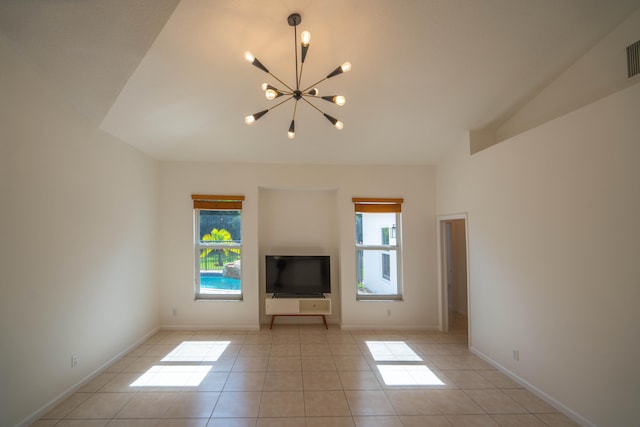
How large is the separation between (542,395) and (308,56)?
13.1ft

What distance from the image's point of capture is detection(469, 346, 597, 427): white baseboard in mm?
2539

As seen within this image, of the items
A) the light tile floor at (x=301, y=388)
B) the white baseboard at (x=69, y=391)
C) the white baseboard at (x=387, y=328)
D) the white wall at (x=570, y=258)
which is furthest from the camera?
the white baseboard at (x=387, y=328)

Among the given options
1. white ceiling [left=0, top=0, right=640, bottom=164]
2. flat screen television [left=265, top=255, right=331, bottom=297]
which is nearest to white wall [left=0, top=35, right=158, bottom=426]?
white ceiling [left=0, top=0, right=640, bottom=164]

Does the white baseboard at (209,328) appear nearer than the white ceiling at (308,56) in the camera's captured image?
No

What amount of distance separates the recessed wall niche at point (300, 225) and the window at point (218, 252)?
461 millimetres

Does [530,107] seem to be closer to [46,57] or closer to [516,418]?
[516,418]

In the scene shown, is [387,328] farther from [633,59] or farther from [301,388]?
[633,59]

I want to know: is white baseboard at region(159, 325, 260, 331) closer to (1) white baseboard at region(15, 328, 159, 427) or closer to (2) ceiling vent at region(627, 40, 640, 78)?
(1) white baseboard at region(15, 328, 159, 427)

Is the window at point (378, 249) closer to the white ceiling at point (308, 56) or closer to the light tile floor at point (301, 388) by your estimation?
the light tile floor at point (301, 388)

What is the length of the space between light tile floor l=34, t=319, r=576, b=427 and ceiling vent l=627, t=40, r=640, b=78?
3075 mm

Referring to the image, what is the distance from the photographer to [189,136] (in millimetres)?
4215

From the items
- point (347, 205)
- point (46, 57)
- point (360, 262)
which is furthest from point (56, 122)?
point (360, 262)

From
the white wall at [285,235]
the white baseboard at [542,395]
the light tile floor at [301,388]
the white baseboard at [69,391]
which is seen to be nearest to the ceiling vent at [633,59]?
the white wall at [285,235]

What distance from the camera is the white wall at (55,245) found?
2.36 m
